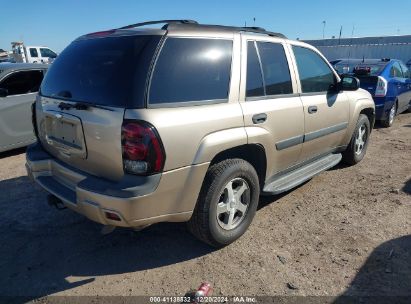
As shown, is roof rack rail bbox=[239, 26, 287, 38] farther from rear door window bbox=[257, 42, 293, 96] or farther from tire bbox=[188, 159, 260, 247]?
tire bbox=[188, 159, 260, 247]

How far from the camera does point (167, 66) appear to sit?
9.02ft

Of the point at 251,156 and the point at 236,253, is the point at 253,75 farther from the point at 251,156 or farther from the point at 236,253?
the point at 236,253

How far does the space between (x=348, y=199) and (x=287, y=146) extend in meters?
1.27

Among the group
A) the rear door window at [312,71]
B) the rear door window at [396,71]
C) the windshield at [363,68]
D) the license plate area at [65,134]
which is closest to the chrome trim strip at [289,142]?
the rear door window at [312,71]

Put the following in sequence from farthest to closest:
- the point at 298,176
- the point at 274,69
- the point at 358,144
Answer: the point at 358,144 < the point at 298,176 < the point at 274,69

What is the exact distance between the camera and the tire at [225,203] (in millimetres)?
3061

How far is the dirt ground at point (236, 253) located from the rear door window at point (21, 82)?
2.43 metres

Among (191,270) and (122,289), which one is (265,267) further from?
(122,289)

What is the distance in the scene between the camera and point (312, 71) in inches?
174

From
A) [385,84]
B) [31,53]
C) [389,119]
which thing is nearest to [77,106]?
[385,84]

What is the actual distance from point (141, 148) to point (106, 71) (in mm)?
724

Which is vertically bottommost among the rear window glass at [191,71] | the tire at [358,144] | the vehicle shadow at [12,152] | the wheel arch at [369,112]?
the vehicle shadow at [12,152]

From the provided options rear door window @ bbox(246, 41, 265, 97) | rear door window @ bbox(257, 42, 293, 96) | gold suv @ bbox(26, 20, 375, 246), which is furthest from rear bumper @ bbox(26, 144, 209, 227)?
rear door window @ bbox(257, 42, 293, 96)

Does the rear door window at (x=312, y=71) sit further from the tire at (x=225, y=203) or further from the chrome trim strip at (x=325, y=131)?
the tire at (x=225, y=203)
